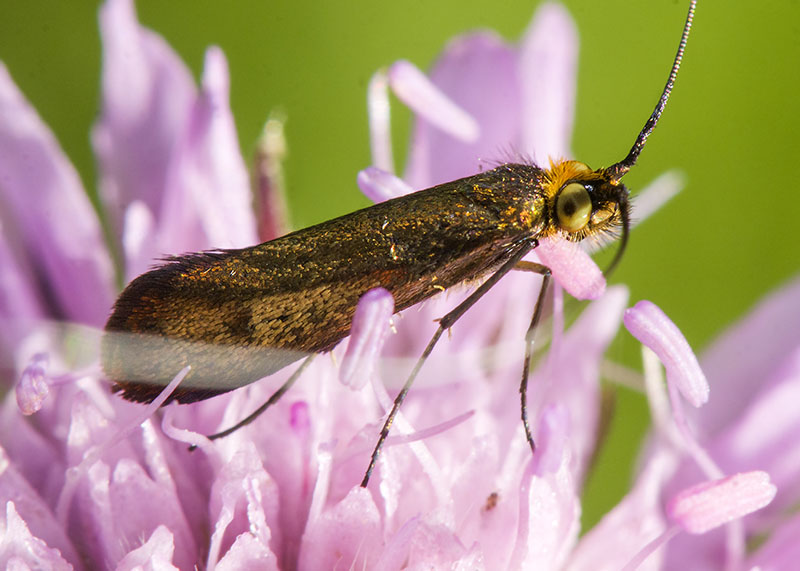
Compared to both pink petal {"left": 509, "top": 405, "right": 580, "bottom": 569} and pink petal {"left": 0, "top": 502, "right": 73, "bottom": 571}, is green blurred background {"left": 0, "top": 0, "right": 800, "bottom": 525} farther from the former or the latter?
pink petal {"left": 0, "top": 502, "right": 73, "bottom": 571}

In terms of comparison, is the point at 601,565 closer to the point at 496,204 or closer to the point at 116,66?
the point at 496,204

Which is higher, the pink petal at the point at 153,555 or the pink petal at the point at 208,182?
the pink petal at the point at 208,182

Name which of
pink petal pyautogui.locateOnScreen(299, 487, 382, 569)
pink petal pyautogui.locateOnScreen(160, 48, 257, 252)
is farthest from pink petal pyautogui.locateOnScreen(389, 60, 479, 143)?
pink petal pyautogui.locateOnScreen(299, 487, 382, 569)

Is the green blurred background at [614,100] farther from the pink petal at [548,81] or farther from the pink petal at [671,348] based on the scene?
the pink petal at [671,348]

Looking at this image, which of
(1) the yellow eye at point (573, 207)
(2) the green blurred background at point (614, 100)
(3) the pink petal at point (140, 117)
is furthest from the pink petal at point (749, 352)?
(3) the pink petal at point (140, 117)

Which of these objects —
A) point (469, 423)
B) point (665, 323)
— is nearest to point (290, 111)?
point (469, 423)

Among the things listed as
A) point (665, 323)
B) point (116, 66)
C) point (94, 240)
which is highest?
point (116, 66)
